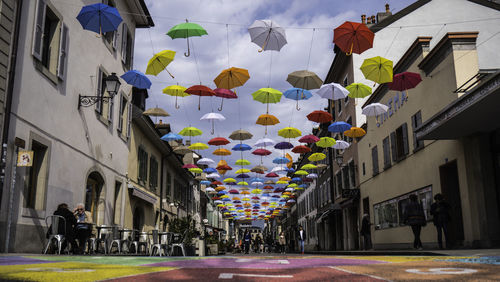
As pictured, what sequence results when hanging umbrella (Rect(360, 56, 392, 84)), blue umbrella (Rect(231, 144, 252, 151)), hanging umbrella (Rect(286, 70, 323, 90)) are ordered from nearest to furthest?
1. hanging umbrella (Rect(360, 56, 392, 84))
2. hanging umbrella (Rect(286, 70, 323, 90))
3. blue umbrella (Rect(231, 144, 252, 151))

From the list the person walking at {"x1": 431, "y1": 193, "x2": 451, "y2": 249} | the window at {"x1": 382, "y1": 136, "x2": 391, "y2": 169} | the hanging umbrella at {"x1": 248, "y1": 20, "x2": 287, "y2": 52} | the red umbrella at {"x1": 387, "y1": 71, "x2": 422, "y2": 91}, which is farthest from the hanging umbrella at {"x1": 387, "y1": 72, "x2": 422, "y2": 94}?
the window at {"x1": 382, "y1": 136, "x2": 391, "y2": 169}

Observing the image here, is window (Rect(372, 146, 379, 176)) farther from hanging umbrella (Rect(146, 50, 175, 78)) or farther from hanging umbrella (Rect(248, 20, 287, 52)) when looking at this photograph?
hanging umbrella (Rect(146, 50, 175, 78))

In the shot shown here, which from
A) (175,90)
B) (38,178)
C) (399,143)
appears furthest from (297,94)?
(38,178)

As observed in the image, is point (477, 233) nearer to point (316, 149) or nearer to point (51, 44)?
point (51, 44)

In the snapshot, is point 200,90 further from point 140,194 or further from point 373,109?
point 140,194

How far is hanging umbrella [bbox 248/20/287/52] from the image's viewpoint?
48.0ft

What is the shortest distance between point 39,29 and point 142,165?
42.8 ft

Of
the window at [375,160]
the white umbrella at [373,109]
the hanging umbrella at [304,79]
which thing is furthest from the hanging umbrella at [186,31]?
the window at [375,160]

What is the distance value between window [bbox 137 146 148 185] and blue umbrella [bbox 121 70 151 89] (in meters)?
8.43

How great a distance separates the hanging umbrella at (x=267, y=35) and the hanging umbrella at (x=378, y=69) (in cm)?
286

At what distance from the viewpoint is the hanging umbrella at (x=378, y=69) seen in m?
15.0

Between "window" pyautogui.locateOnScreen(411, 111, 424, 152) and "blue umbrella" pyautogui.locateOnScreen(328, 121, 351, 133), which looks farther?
"blue umbrella" pyautogui.locateOnScreen(328, 121, 351, 133)

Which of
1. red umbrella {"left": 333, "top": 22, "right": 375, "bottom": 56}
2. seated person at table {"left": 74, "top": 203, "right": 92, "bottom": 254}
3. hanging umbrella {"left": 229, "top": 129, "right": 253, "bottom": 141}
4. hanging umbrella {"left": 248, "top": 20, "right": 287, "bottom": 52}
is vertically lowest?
seated person at table {"left": 74, "top": 203, "right": 92, "bottom": 254}

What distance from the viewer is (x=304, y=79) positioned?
1664cm
